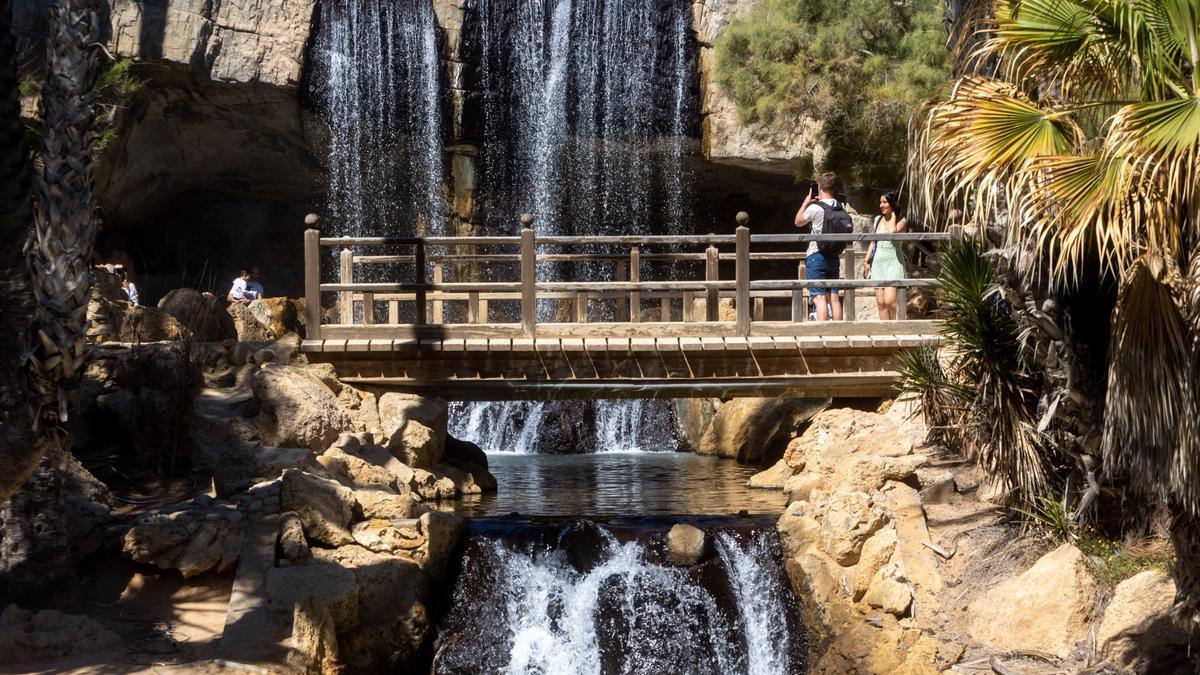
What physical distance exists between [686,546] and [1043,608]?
2.64m

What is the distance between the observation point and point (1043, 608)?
7.75m

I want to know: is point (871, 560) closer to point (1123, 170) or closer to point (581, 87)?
point (1123, 170)

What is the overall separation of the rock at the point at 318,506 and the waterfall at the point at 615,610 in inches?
38.9

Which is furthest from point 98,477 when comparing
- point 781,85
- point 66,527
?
point 781,85

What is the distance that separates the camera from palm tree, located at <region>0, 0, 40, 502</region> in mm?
6359

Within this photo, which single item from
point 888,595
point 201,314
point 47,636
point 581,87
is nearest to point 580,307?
point 201,314

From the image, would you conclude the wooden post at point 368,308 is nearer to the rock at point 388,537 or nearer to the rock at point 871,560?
the rock at point 388,537

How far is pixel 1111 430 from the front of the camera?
6789 mm

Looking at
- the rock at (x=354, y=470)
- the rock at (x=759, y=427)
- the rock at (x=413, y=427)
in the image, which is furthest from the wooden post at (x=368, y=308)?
the rock at (x=759, y=427)

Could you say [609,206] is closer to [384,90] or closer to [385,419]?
[384,90]

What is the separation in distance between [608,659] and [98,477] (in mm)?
3972

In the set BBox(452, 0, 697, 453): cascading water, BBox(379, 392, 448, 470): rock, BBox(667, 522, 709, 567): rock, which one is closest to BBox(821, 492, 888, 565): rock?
BBox(667, 522, 709, 567): rock

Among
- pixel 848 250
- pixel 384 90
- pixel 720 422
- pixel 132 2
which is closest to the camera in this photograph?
pixel 848 250

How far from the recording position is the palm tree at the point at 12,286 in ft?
20.9
